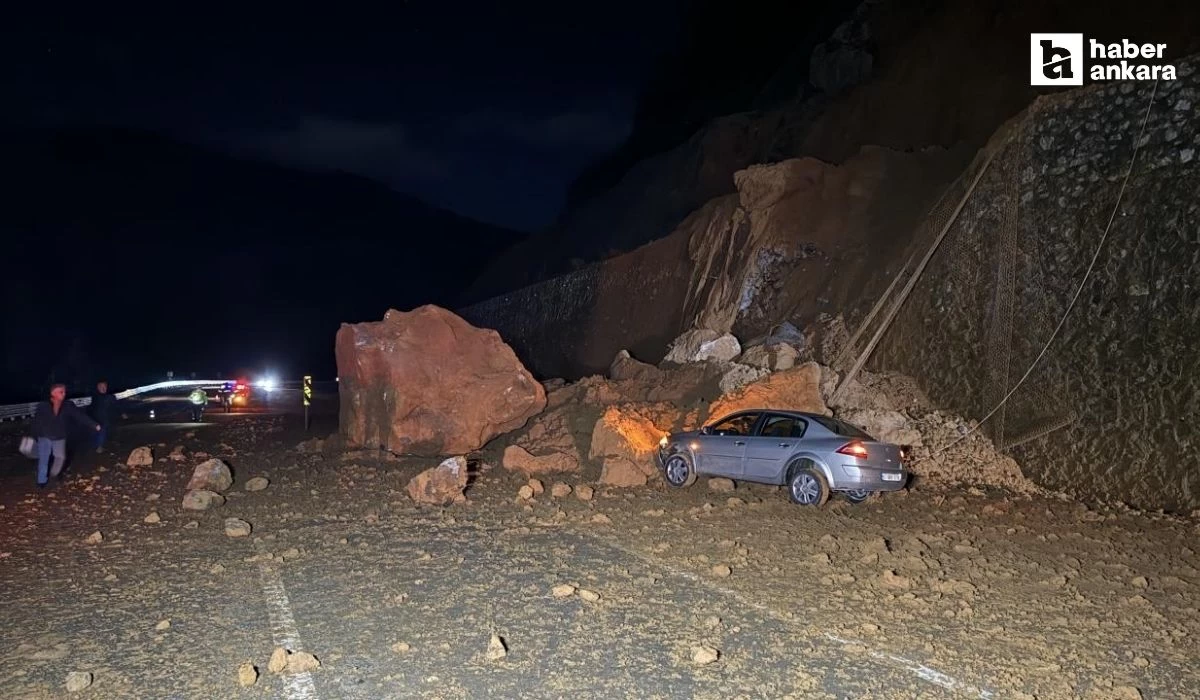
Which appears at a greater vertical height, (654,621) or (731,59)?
(731,59)

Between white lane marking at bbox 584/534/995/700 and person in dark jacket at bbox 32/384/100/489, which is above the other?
person in dark jacket at bbox 32/384/100/489

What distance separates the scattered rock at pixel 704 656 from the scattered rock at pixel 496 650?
4.74 feet

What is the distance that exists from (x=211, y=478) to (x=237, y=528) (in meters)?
3.38

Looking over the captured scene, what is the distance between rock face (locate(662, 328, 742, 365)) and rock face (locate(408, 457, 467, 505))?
27.8 ft

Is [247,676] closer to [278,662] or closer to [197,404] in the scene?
[278,662]

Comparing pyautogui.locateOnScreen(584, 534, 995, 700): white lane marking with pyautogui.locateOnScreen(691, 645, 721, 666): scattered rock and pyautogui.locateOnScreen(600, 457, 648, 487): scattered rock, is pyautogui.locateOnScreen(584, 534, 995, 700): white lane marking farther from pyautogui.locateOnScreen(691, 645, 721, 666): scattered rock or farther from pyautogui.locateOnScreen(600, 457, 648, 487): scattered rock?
pyautogui.locateOnScreen(600, 457, 648, 487): scattered rock

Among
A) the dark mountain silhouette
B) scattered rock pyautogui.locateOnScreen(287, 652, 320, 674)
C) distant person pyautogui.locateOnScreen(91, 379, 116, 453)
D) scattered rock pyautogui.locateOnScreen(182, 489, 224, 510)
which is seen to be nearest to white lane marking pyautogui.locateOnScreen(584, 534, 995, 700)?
scattered rock pyautogui.locateOnScreen(287, 652, 320, 674)

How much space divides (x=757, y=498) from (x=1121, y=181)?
8.23 metres

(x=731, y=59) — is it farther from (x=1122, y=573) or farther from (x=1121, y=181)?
(x=1122, y=573)

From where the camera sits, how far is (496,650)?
6.07 metres

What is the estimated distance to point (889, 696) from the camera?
5406 mm

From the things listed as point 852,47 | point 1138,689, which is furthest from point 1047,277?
point 852,47

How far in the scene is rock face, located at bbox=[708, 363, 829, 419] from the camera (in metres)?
A: 15.9

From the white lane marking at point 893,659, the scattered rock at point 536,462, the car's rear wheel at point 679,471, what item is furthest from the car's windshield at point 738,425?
the white lane marking at point 893,659
